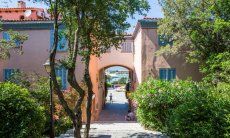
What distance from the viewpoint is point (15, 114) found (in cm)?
1119

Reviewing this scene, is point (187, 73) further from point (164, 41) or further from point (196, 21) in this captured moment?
point (196, 21)

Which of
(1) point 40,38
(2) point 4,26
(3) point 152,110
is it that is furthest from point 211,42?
(2) point 4,26

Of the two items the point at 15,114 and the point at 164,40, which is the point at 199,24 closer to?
the point at 164,40

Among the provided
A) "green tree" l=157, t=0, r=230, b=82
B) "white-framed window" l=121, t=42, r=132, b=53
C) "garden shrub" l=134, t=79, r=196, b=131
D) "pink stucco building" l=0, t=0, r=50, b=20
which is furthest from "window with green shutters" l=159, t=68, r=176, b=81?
"pink stucco building" l=0, t=0, r=50, b=20

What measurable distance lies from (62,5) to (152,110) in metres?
7.23

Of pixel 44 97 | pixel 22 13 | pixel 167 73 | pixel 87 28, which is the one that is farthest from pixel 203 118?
pixel 22 13

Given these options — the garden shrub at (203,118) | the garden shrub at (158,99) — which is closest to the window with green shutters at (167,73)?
the garden shrub at (158,99)

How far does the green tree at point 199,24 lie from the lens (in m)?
23.2

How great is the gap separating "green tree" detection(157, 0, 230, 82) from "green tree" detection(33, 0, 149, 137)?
27.9 feet

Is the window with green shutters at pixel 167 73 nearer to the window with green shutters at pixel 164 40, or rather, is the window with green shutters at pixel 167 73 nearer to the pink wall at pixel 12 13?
the window with green shutters at pixel 164 40

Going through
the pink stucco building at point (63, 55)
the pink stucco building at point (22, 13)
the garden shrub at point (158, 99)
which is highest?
the pink stucco building at point (22, 13)

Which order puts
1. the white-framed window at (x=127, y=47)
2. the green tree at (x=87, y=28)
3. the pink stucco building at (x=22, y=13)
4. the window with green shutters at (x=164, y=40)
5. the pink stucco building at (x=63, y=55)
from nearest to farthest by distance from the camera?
the green tree at (x=87, y=28) < the window with green shutters at (x=164, y=40) < the pink stucco building at (x=63, y=55) < the pink stucco building at (x=22, y=13) < the white-framed window at (x=127, y=47)

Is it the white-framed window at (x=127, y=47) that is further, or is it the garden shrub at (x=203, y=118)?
the white-framed window at (x=127, y=47)

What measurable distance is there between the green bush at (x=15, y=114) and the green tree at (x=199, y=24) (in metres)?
14.1
